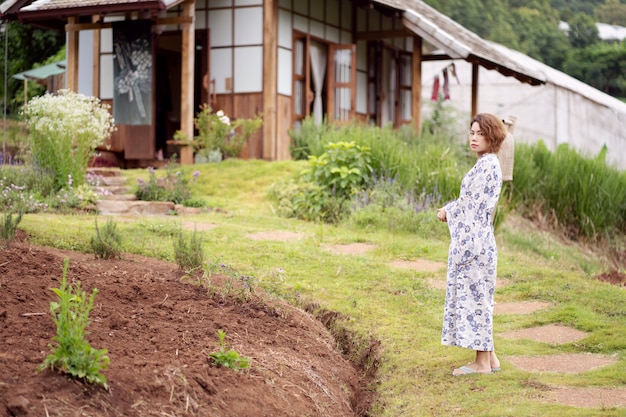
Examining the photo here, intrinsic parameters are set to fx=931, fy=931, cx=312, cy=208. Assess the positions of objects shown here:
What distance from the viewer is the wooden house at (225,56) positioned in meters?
16.0

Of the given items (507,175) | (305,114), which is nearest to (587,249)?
(305,114)

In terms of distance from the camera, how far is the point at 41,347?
13.7ft

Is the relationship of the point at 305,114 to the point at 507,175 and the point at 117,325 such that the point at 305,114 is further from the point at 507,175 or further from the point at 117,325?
the point at 117,325

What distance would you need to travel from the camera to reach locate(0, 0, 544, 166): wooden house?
16.0 m

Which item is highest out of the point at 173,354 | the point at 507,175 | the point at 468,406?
the point at 507,175

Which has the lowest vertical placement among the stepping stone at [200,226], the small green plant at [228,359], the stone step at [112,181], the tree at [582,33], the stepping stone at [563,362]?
the stepping stone at [563,362]

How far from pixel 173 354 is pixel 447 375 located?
179 cm

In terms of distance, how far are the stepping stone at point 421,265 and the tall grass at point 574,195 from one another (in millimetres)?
6353

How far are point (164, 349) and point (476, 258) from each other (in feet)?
6.52

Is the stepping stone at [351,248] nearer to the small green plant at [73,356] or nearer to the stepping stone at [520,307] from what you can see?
the stepping stone at [520,307]

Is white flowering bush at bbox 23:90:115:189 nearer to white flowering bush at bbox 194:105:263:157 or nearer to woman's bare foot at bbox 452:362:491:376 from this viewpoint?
white flowering bush at bbox 194:105:263:157

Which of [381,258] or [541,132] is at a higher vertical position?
[541,132]

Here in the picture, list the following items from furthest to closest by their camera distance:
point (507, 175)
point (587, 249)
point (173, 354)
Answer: point (587, 249) < point (507, 175) < point (173, 354)

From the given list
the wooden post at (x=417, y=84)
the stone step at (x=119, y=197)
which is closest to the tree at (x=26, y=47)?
the wooden post at (x=417, y=84)
